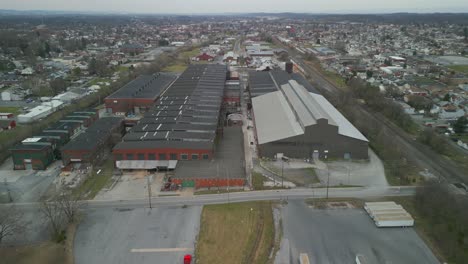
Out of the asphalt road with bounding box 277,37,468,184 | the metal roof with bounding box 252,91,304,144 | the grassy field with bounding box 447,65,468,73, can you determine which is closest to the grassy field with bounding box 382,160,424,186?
the asphalt road with bounding box 277,37,468,184

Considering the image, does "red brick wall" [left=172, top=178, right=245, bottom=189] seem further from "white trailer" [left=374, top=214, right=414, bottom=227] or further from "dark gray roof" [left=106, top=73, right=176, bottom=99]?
"dark gray roof" [left=106, top=73, right=176, bottom=99]

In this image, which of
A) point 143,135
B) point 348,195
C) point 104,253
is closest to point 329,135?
point 348,195

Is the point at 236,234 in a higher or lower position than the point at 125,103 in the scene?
lower

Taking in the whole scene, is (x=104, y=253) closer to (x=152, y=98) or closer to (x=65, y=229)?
(x=65, y=229)

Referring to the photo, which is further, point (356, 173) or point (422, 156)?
point (422, 156)

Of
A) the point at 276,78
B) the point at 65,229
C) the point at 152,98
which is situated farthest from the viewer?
the point at 276,78

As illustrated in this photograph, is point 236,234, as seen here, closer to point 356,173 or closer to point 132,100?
point 356,173

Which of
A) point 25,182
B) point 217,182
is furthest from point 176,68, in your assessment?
point 217,182
